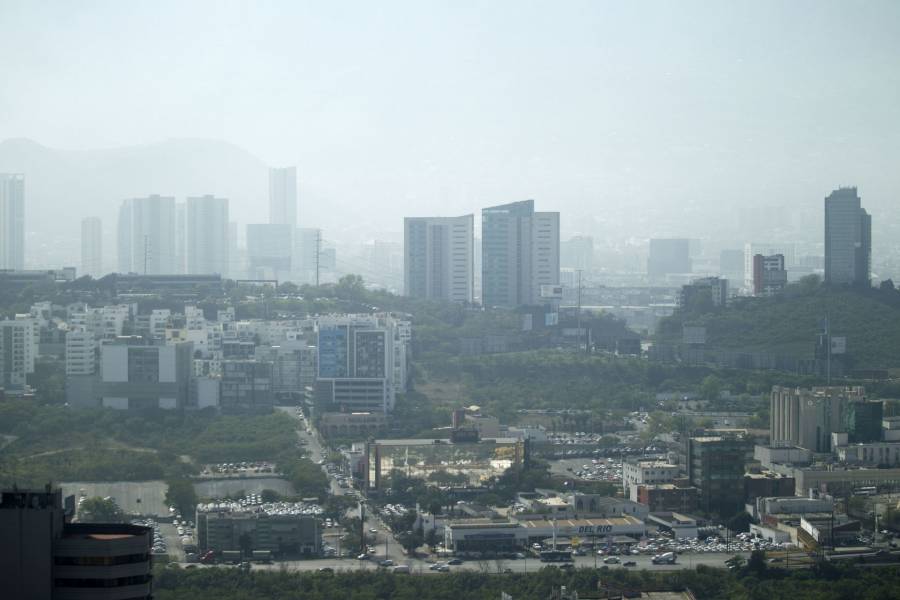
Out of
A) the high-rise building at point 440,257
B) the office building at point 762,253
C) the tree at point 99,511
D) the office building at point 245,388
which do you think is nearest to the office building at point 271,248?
the high-rise building at point 440,257

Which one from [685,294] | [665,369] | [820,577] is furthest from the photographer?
[685,294]

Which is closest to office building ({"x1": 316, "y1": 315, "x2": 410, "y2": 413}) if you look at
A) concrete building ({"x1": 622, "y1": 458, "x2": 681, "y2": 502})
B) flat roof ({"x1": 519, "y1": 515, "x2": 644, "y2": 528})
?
concrete building ({"x1": 622, "y1": 458, "x2": 681, "y2": 502})

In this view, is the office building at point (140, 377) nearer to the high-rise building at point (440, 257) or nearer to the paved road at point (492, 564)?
the paved road at point (492, 564)

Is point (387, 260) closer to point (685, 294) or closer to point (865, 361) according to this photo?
point (685, 294)

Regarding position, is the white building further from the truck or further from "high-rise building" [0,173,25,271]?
"high-rise building" [0,173,25,271]

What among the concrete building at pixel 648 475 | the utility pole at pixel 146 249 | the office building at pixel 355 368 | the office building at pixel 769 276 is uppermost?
the utility pole at pixel 146 249

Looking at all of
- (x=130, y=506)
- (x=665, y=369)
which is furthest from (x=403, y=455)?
(x=665, y=369)

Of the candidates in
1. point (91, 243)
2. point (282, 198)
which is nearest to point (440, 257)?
point (91, 243)
